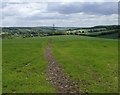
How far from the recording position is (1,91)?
88.9 ft

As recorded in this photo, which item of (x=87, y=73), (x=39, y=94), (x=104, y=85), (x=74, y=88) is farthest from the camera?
(x=87, y=73)

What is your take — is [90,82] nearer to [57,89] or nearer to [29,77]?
[57,89]

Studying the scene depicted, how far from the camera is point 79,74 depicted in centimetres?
3647

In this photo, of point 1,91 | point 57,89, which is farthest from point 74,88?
point 1,91

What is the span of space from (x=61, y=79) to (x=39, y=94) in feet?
22.3

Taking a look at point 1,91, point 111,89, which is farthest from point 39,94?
point 111,89

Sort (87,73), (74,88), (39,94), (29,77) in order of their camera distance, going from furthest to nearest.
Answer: (87,73)
(29,77)
(74,88)
(39,94)

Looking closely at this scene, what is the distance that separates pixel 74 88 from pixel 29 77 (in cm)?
914

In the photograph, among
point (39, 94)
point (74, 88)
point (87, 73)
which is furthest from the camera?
point (87, 73)

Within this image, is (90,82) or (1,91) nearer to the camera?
(1,91)

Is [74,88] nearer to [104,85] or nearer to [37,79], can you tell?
[104,85]

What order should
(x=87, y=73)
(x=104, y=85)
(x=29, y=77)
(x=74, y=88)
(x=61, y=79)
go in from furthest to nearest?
(x=87, y=73), (x=29, y=77), (x=61, y=79), (x=104, y=85), (x=74, y=88)

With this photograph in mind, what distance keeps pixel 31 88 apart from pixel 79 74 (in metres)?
9.51

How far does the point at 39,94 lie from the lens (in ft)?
84.2
